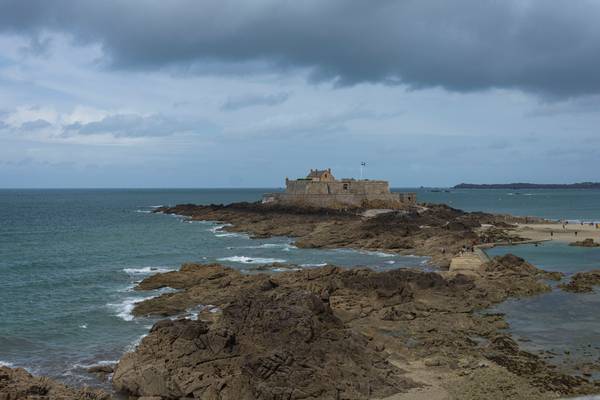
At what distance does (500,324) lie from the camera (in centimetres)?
A: 2288

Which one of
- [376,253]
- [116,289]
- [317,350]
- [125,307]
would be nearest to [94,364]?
[317,350]

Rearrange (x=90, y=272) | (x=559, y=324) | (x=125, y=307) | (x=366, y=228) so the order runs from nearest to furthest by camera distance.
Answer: (x=559, y=324), (x=125, y=307), (x=90, y=272), (x=366, y=228)

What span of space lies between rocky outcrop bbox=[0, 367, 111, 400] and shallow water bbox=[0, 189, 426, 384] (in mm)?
2543

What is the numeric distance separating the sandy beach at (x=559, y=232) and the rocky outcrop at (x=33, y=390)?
49.4 meters

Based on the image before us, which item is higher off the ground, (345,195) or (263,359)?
(345,195)

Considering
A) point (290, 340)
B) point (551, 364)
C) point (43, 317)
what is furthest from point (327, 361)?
point (43, 317)

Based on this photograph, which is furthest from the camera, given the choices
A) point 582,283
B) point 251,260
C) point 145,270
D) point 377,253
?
point 377,253

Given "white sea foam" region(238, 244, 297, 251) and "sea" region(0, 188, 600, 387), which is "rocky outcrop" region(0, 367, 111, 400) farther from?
"white sea foam" region(238, 244, 297, 251)

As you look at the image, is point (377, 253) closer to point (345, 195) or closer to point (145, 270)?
point (145, 270)

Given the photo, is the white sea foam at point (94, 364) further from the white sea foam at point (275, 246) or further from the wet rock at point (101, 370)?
the white sea foam at point (275, 246)

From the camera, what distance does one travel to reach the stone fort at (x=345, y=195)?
258 ft

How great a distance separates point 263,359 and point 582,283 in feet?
76.7

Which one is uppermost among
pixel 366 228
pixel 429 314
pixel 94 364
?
pixel 366 228

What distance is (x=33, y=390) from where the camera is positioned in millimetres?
13867
